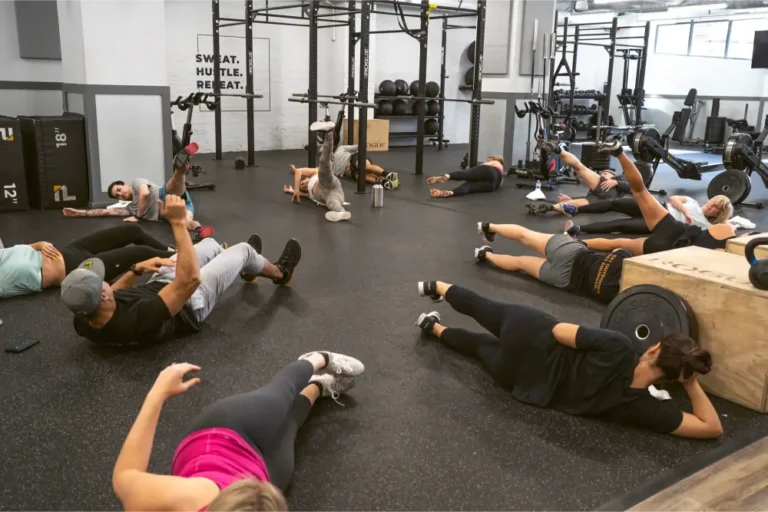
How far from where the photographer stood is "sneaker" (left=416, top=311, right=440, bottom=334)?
307 centimetres

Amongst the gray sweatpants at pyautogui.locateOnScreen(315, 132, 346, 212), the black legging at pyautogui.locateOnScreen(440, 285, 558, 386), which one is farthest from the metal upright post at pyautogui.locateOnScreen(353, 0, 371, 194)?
the black legging at pyautogui.locateOnScreen(440, 285, 558, 386)

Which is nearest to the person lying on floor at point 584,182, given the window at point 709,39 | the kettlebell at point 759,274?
the kettlebell at point 759,274

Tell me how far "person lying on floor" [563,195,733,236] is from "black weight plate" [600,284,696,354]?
162 centimetres

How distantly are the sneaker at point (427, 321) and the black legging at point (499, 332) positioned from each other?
147 mm

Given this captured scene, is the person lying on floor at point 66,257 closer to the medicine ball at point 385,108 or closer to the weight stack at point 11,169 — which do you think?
the weight stack at point 11,169

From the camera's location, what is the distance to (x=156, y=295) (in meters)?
2.79

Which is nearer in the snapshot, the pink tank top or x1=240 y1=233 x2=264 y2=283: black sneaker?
the pink tank top

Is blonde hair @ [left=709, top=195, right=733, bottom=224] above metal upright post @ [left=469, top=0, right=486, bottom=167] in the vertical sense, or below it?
below

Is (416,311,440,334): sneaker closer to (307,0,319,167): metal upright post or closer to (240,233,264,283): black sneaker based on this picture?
(240,233,264,283): black sneaker

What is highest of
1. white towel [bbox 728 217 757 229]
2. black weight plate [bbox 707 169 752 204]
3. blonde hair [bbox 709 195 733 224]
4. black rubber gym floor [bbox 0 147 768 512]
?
blonde hair [bbox 709 195 733 224]

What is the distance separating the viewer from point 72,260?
3533mm

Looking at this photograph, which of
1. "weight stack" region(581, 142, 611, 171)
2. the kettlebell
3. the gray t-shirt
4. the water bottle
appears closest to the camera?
the kettlebell

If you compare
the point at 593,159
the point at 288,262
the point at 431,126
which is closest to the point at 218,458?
the point at 288,262

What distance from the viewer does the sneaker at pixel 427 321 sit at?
3.07 m
